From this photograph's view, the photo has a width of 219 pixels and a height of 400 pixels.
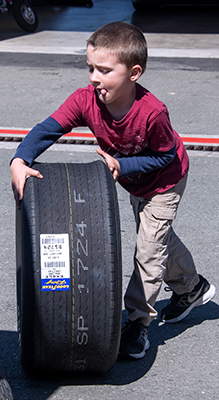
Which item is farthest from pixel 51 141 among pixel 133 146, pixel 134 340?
pixel 134 340

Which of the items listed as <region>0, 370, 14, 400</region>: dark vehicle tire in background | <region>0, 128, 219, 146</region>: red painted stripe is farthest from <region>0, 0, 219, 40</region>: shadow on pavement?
<region>0, 370, 14, 400</region>: dark vehicle tire in background

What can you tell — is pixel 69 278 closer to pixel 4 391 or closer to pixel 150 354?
pixel 4 391

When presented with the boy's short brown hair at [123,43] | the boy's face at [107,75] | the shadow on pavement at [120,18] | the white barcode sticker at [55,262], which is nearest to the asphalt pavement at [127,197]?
the shadow on pavement at [120,18]

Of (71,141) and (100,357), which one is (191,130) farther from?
(100,357)

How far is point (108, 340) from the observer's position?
2.23 m

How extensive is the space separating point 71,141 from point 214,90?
103 inches

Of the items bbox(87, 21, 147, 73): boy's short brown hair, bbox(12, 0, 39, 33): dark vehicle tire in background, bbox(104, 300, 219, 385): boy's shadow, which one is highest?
bbox(87, 21, 147, 73): boy's short brown hair

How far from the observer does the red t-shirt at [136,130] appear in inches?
92.4

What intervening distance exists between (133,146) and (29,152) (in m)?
0.46

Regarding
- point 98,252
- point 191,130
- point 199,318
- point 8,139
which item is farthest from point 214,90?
point 98,252

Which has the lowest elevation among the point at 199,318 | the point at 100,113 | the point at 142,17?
the point at 142,17

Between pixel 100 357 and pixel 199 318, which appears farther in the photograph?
pixel 199 318

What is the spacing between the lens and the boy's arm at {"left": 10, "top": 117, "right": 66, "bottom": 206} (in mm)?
2336

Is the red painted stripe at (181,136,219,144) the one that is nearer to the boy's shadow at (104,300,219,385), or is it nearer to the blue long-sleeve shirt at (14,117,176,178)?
the boy's shadow at (104,300,219,385)
